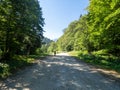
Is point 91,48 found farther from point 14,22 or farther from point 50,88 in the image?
point 50,88

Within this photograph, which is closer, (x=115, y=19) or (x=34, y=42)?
(x=115, y=19)

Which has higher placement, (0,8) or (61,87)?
(0,8)

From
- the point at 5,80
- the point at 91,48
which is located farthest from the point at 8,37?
the point at 91,48

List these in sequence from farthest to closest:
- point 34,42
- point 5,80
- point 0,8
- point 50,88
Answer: point 34,42, point 0,8, point 5,80, point 50,88

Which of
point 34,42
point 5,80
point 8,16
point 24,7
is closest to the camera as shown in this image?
point 5,80

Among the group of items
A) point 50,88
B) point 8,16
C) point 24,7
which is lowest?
point 50,88

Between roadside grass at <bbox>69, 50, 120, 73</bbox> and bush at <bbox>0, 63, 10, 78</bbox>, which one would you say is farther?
roadside grass at <bbox>69, 50, 120, 73</bbox>

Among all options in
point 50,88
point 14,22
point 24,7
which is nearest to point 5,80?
point 50,88

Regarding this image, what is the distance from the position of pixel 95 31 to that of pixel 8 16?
9.90 metres

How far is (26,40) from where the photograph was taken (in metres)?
36.8

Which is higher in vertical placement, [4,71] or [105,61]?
[105,61]

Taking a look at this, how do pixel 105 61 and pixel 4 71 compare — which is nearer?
pixel 4 71

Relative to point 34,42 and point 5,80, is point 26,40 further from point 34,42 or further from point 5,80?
point 5,80

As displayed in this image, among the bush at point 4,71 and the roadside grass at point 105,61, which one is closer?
the bush at point 4,71
